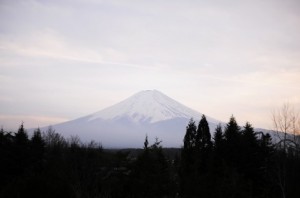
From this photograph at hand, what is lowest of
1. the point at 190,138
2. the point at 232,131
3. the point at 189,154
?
the point at 189,154

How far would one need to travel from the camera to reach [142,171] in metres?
13.3

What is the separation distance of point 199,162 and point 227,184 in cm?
990

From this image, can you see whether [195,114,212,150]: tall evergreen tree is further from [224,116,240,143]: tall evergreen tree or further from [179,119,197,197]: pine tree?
[224,116,240,143]: tall evergreen tree

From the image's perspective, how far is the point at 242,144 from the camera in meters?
22.9

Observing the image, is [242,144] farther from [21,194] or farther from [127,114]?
[127,114]

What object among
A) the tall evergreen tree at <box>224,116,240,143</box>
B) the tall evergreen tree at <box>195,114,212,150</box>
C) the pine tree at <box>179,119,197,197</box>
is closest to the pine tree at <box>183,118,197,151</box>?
the pine tree at <box>179,119,197,197</box>

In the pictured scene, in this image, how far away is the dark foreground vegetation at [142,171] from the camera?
11.6 metres

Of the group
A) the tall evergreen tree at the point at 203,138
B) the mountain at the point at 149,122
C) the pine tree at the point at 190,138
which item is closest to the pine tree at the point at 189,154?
the pine tree at the point at 190,138

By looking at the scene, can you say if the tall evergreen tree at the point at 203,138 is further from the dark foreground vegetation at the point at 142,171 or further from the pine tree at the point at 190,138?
the dark foreground vegetation at the point at 142,171

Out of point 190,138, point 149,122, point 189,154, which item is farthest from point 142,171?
point 149,122

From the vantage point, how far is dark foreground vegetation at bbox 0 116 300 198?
38.0ft

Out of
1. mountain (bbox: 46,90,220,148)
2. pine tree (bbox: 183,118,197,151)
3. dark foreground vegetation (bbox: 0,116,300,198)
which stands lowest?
dark foreground vegetation (bbox: 0,116,300,198)

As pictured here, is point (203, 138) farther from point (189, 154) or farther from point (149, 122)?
point (149, 122)

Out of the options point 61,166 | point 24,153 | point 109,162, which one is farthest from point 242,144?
point 24,153
